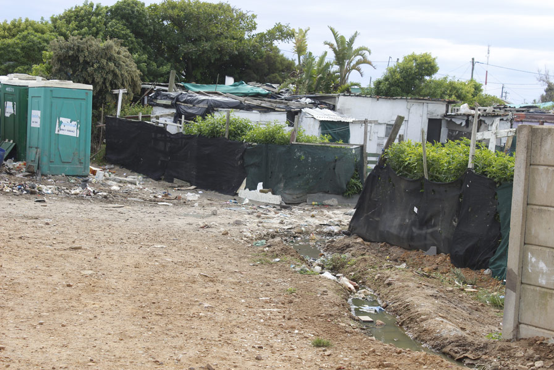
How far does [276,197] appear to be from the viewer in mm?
14539

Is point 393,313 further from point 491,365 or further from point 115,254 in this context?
point 115,254

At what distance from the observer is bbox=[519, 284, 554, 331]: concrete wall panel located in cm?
530

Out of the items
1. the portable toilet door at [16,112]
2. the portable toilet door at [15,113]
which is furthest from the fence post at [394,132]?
the portable toilet door at [16,112]

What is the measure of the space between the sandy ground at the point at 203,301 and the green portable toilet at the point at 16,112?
471 centimetres

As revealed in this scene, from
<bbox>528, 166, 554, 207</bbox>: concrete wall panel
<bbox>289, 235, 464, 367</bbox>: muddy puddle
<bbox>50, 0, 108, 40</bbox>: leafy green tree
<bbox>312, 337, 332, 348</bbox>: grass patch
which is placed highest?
<bbox>50, 0, 108, 40</bbox>: leafy green tree

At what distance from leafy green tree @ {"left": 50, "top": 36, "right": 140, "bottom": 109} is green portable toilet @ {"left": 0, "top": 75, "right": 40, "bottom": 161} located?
5.77 m

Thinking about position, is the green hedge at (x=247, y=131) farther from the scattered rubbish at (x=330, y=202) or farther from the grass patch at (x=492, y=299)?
the grass patch at (x=492, y=299)

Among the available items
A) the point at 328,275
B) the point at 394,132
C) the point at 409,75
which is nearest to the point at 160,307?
the point at 328,275

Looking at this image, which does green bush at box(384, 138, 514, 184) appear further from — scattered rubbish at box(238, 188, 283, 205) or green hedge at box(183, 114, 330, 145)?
green hedge at box(183, 114, 330, 145)

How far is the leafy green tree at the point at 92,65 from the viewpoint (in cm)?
2152


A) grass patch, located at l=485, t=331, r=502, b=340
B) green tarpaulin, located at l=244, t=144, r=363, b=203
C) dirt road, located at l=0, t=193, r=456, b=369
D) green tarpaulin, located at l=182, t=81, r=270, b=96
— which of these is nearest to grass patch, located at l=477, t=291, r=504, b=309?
grass patch, located at l=485, t=331, r=502, b=340

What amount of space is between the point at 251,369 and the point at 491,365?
2270mm

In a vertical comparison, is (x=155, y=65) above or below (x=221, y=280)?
above

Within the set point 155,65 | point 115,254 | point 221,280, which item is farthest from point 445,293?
point 155,65
